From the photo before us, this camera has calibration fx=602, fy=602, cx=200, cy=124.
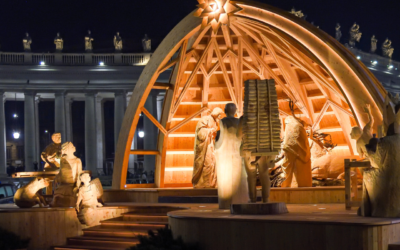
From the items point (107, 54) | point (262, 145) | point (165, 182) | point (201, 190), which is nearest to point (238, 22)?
point (201, 190)

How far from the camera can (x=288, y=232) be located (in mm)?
10062

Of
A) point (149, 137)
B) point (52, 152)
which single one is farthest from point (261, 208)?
point (149, 137)

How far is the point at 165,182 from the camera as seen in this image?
83.1ft

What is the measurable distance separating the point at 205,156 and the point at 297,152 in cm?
383

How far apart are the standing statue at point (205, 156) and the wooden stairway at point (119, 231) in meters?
5.45

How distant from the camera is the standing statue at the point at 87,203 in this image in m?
16.4

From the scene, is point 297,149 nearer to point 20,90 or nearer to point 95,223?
point 95,223

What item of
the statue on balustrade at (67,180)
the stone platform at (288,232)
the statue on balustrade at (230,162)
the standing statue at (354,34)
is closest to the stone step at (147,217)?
the statue on balustrade at (67,180)

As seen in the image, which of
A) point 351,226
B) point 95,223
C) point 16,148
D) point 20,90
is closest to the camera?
point 351,226

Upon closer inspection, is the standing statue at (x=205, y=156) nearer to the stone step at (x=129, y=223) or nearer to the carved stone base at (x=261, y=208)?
the stone step at (x=129, y=223)

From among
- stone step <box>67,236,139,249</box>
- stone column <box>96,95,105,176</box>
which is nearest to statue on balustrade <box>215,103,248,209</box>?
stone step <box>67,236,139,249</box>

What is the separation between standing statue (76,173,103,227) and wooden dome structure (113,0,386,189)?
5.75 metres

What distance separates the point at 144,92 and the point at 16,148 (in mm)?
36041

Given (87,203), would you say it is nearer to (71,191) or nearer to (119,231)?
(71,191)
